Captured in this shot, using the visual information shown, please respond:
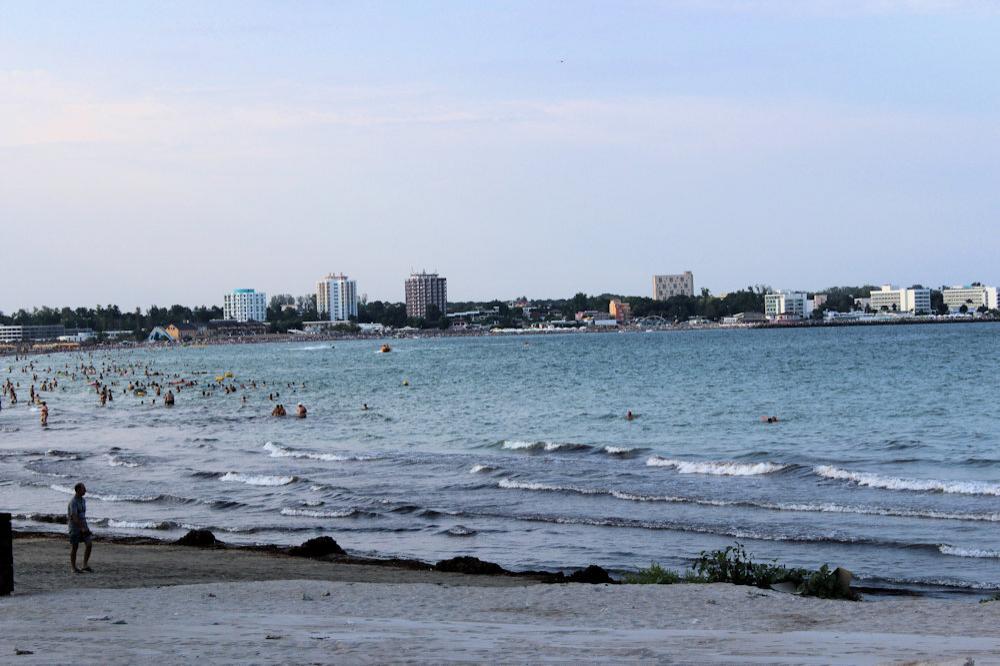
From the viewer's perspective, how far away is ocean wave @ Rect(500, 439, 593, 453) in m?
39.2

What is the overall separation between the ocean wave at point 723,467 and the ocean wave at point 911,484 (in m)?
1.65

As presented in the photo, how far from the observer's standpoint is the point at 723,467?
32.4m

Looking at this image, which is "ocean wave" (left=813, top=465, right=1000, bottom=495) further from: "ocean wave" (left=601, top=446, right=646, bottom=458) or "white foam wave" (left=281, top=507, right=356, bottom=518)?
"white foam wave" (left=281, top=507, right=356, bottom=518)

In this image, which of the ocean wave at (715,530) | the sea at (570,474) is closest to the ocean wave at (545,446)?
the sea at (570,474)

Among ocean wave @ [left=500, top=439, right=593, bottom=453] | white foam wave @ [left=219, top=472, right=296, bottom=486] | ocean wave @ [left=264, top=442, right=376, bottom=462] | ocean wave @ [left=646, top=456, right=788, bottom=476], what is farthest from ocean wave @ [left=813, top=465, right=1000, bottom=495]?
ocean wave @ [left=264, top=442, right=376, bottom=462]

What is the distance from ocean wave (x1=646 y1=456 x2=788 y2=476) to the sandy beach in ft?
48.9

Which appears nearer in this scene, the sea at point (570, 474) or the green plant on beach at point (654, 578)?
the green plant on beach at point (654, 578)

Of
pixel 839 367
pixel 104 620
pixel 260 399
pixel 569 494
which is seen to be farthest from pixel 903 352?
pixel 104 620

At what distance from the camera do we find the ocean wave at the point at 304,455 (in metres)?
38.1

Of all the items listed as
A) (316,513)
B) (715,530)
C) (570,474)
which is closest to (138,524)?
(316,513)

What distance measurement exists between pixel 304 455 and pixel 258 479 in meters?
6.69

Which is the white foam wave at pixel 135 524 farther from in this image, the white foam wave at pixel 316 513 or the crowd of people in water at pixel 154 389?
the crowd of people in water at pixel 154 389

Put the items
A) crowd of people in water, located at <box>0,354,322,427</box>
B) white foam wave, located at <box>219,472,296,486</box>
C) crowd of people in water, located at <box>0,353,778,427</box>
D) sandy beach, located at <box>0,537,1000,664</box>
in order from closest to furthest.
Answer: sandy beach, located at <box>0,537,1000,664</box>
white foam wave, located at <box>219,472,296,486</box>
crowd of people in water, located at <box>0,353,778,427</box>
crowd of people in water, located at <box>0,354,322,427</box>

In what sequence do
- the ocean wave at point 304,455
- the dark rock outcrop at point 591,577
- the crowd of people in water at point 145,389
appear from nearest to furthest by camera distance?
the dark rock outcrop at point 591,577
the ocean wave at point 304,455
the crowd of people in water at point 145,389
